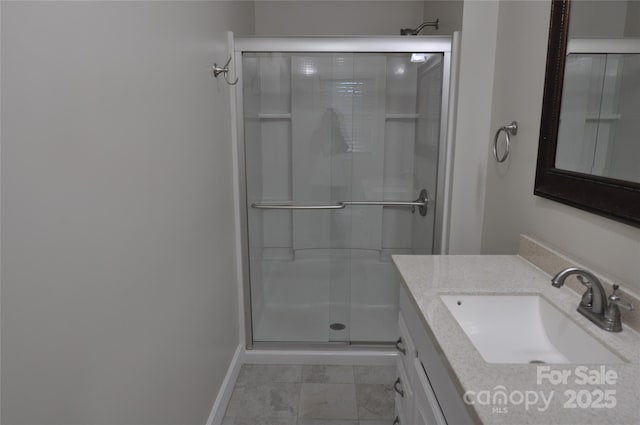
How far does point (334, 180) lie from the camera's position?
2.48 metres

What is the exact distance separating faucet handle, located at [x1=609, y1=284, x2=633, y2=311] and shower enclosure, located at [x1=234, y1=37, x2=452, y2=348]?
1.19 m

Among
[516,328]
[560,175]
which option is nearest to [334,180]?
[560,175]

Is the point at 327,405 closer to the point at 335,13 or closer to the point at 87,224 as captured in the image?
the point at 87,224

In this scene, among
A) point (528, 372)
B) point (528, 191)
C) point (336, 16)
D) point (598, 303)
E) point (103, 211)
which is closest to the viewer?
point (528, 372)

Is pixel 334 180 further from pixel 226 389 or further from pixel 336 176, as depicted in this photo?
pixel 226 389

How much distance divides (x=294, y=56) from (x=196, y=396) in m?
1.74

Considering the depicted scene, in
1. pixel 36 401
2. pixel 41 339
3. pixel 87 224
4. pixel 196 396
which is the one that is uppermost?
pixel 87 224

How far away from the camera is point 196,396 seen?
A: 5.49ft

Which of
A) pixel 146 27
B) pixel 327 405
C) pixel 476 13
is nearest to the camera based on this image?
pixel 146 27

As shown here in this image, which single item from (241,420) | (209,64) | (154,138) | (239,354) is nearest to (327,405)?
(241,420)

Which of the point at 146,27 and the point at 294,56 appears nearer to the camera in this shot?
the point at 146,27

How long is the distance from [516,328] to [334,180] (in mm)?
1443

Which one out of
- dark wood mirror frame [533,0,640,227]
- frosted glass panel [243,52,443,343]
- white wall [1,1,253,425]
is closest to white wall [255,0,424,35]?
frosted glass panel [243,52,443,343]

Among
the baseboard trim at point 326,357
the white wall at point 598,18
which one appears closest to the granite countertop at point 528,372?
the white wall at point 598,18
